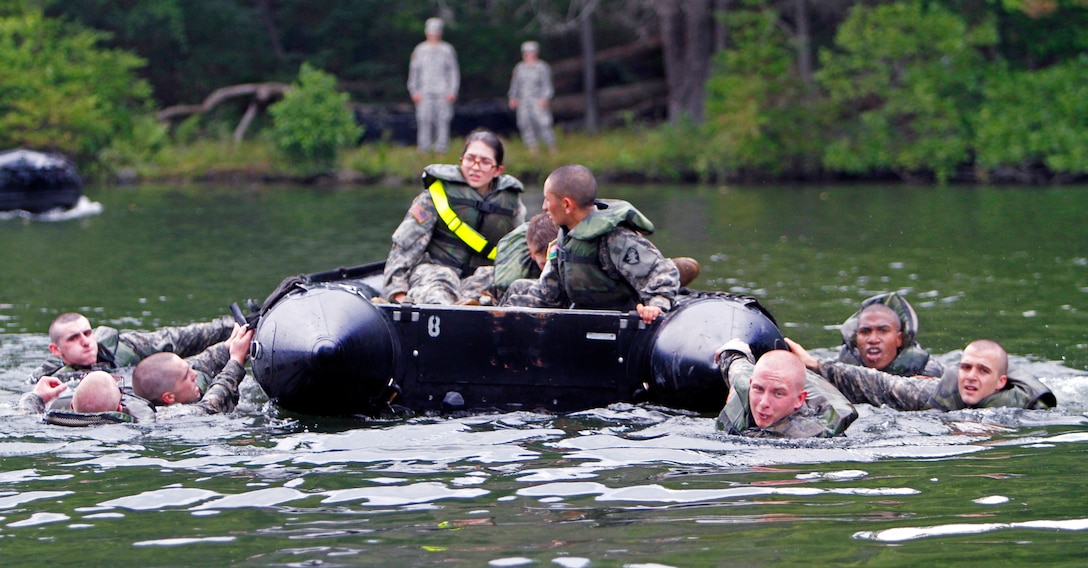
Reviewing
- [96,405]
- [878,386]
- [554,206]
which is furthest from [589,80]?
[96,405]

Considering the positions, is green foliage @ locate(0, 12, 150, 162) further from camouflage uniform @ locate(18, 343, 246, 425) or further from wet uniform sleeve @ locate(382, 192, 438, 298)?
camouflage uniform @ locate(18, 343, 246, 425)

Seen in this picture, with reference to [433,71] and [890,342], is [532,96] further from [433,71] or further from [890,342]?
[890,342]

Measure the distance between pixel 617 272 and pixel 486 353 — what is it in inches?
36.2

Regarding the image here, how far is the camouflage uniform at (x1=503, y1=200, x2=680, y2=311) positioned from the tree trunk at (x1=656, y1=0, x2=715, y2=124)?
21.5m

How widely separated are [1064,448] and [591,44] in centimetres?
2538

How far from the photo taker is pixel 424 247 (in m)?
9.94

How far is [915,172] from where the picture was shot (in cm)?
2758

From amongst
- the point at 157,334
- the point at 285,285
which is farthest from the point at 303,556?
the point at 157,334

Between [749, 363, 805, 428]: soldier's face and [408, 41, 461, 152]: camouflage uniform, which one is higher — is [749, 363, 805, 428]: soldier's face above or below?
below

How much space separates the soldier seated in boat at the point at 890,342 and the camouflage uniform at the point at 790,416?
Answer: 145 centimetres

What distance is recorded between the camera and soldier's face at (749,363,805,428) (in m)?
7.21

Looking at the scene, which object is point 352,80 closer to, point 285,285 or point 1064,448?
point 285,285

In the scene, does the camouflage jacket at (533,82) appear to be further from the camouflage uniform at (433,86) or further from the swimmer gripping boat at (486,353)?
the swimmer gripping boat at (486,353)

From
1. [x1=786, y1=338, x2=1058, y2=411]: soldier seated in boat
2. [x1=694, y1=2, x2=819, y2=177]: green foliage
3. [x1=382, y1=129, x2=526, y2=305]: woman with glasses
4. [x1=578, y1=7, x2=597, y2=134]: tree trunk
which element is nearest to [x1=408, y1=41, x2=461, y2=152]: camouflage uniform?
[x1=578, y1=7, x2=597, y2=134]: tree trunk
